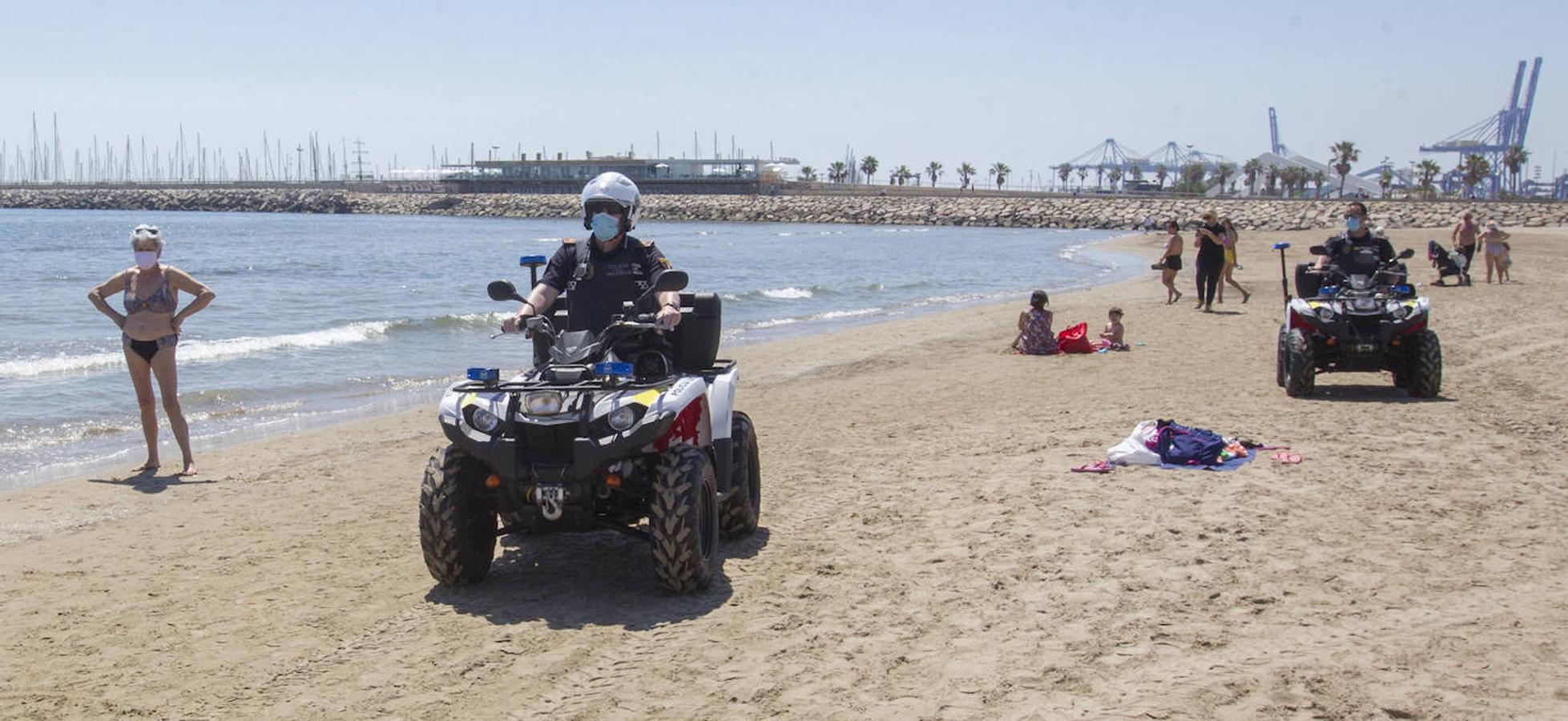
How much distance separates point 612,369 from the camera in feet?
18.9

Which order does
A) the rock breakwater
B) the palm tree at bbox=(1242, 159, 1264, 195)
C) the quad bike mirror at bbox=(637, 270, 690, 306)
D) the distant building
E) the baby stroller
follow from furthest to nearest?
the palm tree at bbox=(1242, 159, 1264, 195) < the distant building < the rock breakwater < the baby stroller < the quad bike mirror at bbox=(637, 270, 690, 306)

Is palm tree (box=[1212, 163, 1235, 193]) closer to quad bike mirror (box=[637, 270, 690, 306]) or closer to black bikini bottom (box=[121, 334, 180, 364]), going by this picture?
black bikini bottom (box=[121, 334, 180, 364])

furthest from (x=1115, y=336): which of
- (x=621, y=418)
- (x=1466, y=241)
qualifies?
(x=1466, y=241)

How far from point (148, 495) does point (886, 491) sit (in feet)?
16.2

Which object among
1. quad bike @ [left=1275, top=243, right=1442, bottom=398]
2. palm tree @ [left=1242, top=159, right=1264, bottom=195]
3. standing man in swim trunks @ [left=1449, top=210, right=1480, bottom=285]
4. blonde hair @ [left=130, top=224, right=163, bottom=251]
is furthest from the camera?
palm tree @ [left=1242, top=159, right=1264, bottom=195]

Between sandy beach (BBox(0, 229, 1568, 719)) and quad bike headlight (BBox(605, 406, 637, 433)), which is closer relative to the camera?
sandy beach (BBox(0, 229, 1568, 719))

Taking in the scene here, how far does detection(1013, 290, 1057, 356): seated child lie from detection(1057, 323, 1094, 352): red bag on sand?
116 millimetres

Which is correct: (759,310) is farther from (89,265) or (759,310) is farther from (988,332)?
(89,265)

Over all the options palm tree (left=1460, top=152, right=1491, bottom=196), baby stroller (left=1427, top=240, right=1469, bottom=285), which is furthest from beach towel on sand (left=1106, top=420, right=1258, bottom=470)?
palm tree (left=1460, top=152, right=1491, bottom=196)

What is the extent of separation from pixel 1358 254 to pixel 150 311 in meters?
10.0

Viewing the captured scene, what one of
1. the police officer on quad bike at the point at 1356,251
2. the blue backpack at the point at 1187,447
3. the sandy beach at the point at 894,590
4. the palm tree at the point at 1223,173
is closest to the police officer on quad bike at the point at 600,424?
the sandy beach at the point at 894,590

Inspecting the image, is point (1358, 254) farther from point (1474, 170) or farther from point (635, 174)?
point (635, 174)

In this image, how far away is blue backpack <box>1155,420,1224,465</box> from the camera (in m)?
8.36

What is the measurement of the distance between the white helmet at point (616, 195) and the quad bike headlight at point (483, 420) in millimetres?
1170
